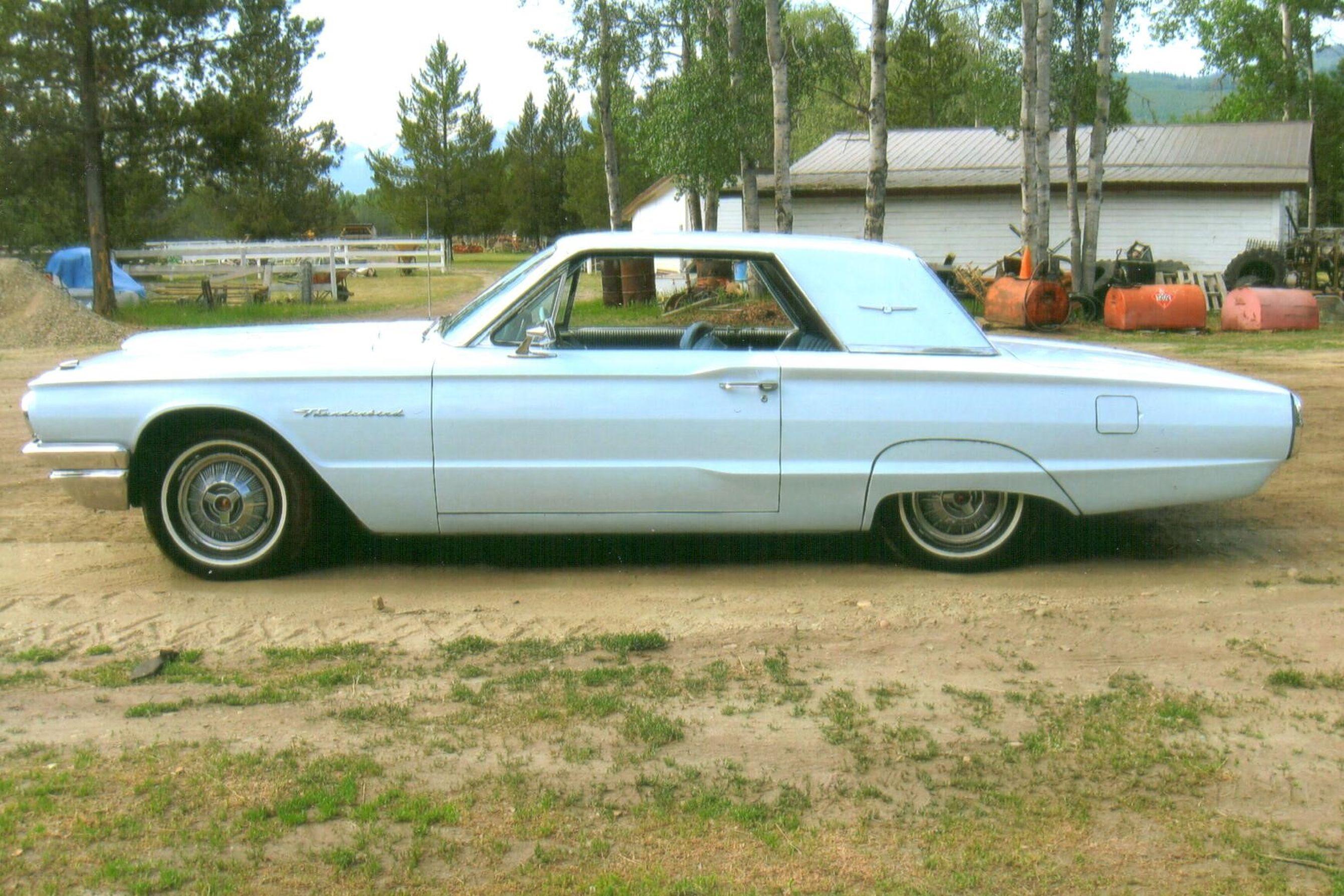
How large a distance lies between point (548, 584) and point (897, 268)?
2.04 meters

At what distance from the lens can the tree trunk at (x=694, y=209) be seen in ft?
106

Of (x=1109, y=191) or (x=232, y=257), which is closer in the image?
(x=232, y=257)

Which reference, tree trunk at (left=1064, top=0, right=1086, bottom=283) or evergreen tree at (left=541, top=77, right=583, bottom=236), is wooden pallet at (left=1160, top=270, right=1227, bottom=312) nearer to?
tree trunk at (left=1064, top=0, right=1086, bottom=283)

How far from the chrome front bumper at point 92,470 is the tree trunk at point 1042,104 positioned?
57.2ft

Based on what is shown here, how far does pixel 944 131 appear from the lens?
35906mm

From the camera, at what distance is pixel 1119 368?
19.8 ft

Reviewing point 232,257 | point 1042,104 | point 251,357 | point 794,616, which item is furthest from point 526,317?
point 232,257

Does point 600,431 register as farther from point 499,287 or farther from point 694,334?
point 499,287

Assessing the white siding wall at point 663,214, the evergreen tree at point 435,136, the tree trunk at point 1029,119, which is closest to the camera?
the tree trunk at point 1029,119

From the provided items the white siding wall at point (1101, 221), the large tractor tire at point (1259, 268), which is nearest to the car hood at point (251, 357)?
the large tractor tire at point (1259, 268)

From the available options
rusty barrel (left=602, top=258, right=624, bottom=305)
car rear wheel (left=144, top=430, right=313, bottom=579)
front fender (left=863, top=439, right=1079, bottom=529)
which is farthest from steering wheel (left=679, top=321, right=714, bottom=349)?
car rear wheel (left=144, top=430, right=313, bottom=579)

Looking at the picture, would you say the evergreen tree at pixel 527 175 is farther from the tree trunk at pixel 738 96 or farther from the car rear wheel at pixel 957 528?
the car rear wheel at pixel 957 528

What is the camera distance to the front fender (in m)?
5.80

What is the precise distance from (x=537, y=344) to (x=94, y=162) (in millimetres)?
19165
